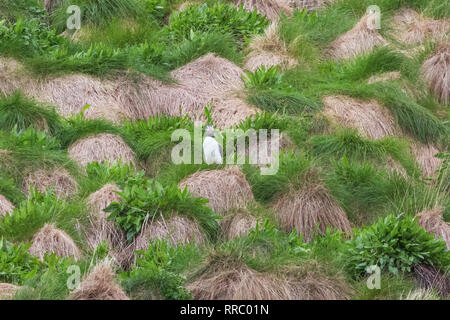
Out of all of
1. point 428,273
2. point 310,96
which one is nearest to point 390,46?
point 310,96

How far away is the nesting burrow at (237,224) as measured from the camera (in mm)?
9906

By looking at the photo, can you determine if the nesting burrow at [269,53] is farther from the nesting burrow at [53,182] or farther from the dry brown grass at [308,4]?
the nesting burrow at [53,182]

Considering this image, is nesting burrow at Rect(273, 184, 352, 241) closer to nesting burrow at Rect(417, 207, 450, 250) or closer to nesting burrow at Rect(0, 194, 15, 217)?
nesting burrow at Rect(417, 207, 450, 250)

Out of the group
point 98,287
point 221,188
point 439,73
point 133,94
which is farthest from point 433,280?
point 133,94

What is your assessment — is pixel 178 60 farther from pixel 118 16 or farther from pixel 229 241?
pixel 229 241

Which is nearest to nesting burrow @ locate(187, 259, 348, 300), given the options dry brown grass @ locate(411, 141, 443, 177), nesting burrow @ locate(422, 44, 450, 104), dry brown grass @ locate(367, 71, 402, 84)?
dry brown grass @ locate(411, 141, 443, 177)

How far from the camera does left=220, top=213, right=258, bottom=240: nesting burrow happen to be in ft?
32.5

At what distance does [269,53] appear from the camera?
523 inches

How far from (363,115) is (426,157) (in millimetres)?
925

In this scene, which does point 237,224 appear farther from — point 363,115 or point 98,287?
point 363,115

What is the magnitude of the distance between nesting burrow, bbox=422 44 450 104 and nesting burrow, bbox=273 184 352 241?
3408mm

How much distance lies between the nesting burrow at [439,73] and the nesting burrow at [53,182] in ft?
17.3

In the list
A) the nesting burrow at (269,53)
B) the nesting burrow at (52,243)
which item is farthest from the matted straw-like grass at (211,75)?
the nesting burrow at (52,243)

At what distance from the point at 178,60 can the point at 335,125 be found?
2403mm
